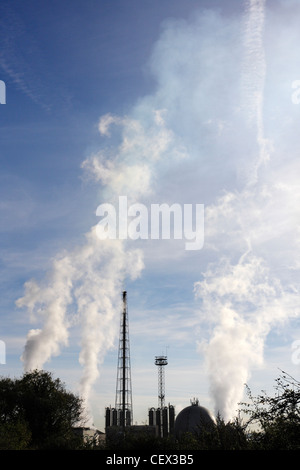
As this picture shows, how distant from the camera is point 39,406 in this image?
50969 millimetres

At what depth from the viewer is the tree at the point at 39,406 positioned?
49.5m

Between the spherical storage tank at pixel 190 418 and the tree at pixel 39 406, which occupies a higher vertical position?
the tree at pixel 39 406

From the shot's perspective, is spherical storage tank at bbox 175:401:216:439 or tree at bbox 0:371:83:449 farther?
spherical storage tank at bbox 175:401:216:439

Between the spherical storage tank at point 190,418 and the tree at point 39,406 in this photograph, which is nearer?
the tree at point 39,406

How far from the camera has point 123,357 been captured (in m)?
58.6

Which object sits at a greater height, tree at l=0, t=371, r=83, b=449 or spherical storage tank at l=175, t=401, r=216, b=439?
tree at l=0, t=371, r=83, b=449

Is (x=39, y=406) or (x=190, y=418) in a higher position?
(x=39, y=406)

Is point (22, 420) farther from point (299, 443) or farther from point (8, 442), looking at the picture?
point (299, 443)

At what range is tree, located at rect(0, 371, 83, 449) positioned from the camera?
49531 mm

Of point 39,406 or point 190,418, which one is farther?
point 190,418

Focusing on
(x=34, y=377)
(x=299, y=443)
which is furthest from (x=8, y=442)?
(x=299, y=443)
